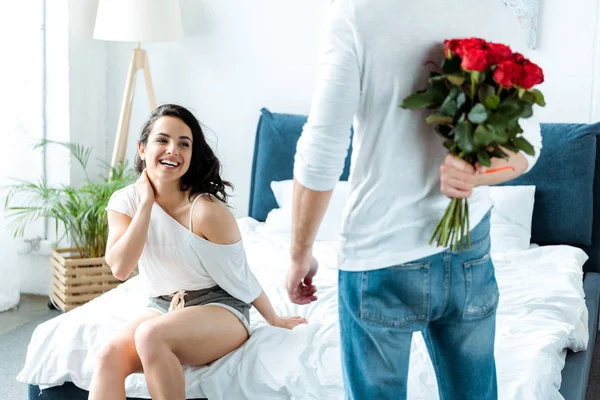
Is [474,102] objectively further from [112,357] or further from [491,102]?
[112,357]

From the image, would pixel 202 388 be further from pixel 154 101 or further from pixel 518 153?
pixel 154 101

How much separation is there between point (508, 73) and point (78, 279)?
2967mm

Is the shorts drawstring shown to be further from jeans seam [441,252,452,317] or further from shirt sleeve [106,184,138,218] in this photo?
jeans seam [441,252,452,317]

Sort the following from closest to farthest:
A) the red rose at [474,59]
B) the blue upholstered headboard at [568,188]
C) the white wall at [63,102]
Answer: the red rose at [474,59]
the blue upholstered headboard at [568,188]
the white wall at [63,102]

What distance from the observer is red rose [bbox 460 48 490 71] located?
4.78ft

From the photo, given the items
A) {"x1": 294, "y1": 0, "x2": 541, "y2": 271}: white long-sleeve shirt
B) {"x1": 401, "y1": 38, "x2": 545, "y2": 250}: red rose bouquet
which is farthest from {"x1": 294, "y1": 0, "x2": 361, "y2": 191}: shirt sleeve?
{"x1": 401, "y1": 38, "x2": 545, "y2": 250}: red rose bouquet

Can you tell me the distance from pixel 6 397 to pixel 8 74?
1.84 m

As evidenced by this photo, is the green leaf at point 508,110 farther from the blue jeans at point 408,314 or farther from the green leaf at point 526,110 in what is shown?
the blue jeans at point 408,314

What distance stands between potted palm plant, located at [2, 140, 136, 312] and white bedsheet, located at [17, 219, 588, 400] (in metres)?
1.06

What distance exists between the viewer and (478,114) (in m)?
1.53

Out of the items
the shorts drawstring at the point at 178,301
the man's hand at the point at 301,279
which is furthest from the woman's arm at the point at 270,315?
the man's hand at the point at 301,279

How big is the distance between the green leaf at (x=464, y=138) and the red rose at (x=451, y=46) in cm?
13

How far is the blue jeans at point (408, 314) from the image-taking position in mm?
1554

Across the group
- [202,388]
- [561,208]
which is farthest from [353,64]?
[561,208]
